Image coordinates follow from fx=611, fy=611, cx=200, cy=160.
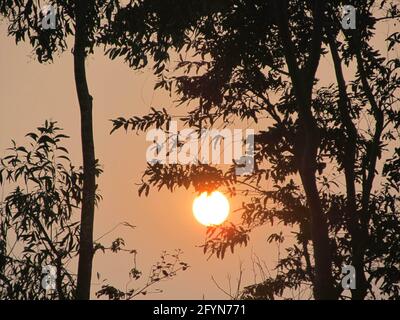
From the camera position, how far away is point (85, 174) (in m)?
8.39

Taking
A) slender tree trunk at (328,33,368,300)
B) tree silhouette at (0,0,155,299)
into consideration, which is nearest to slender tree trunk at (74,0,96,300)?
tree silhouette at (0,0,155,299)

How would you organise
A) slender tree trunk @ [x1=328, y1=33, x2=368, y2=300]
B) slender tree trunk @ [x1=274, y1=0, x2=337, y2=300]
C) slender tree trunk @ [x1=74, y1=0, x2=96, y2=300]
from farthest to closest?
slender tree trunk @ [x1=328, y1=33, x2=368, y2=300]
slender tree trunk @ [x1=274, y1=0, x2=337, y2=300]
slender tree trunk @ [x1=74, y1=0, x2=96, y2=300]

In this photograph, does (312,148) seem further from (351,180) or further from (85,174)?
(85,174)

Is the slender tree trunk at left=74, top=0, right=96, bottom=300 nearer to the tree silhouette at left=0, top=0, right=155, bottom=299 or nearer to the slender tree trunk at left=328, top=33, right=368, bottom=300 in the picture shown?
the tree silhouette at left=0, top=0, right=155, bottom=299

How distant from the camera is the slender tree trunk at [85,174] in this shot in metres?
8.05

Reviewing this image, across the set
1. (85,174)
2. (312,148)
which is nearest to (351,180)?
(312,148)

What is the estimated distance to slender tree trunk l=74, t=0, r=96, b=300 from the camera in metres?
8.05

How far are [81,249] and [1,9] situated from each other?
383cm

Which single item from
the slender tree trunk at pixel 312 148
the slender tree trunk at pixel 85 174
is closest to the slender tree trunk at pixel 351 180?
the slender tree trunk at pixel 312 148

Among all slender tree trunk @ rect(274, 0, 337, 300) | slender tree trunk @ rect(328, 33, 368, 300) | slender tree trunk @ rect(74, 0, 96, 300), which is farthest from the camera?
slender tree trunk @ rect(328, 33, 368, 300)

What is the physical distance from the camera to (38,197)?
27.8ft

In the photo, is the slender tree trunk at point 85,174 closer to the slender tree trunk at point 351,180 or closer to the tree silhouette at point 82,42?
the tree silhouette at point 82,42
